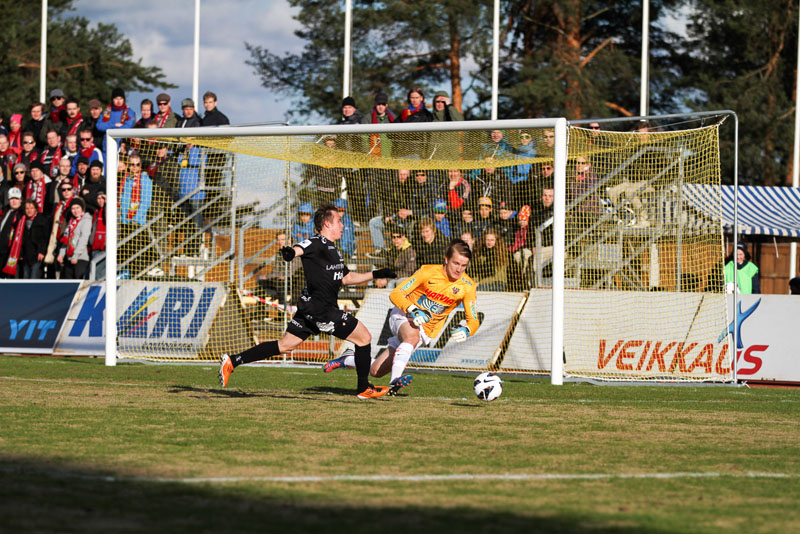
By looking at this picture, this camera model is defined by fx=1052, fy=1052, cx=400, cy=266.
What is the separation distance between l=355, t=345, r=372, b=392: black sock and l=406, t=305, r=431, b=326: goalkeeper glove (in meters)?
0.55

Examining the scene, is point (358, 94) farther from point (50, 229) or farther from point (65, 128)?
point (50, 229)

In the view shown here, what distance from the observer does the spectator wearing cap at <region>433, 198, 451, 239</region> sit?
16625 millimetres

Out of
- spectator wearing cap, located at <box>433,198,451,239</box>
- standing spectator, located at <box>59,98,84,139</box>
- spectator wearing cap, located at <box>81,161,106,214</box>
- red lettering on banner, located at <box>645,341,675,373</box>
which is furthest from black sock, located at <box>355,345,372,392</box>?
standing spectator, located at <box>59,98,84,139</box>

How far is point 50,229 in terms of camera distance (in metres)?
18.8

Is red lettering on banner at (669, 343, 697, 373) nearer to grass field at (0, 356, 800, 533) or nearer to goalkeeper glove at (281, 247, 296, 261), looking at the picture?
grass field at (0, 356, 800, 533)

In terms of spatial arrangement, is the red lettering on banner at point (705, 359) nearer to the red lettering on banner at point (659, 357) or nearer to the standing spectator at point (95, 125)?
→ the red lettering on banner at point (659, 357)

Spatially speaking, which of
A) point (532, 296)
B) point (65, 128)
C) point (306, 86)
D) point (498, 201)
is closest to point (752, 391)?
point (532, 296)

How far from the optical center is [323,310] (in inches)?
403

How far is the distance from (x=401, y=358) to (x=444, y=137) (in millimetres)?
4916

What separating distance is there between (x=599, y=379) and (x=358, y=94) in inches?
873

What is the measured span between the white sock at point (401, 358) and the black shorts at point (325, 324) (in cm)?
52

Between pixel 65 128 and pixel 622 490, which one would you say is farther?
pixel 65 128

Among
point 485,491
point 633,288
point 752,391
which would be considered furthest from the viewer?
point 633,288

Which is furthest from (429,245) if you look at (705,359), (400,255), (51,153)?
(51,153)
